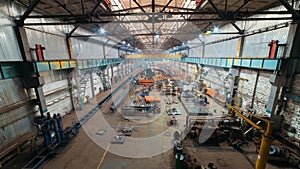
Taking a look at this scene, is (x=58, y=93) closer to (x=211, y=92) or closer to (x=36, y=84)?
(x=36, y=84)

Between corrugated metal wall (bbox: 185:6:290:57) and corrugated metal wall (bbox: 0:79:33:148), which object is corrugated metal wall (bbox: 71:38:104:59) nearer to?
corrugated metal wall (bbox: 0:79:33:148)

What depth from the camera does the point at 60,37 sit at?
10.0 m

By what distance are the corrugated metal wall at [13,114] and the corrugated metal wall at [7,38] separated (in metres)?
1.21

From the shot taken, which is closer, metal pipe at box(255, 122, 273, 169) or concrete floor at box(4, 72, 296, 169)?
metal pipe at box(255, 122, 273, 169)

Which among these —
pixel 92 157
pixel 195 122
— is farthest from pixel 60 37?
pixel 195 122

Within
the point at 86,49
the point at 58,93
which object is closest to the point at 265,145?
the point at 58,93

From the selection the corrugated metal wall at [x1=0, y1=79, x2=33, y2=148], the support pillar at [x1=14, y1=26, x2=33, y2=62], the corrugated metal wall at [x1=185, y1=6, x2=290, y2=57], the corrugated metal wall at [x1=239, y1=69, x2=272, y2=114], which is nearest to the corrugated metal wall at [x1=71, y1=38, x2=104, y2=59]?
the support pillar at [x1=14, y1=26, x2=33, y2=62]

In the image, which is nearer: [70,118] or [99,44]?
[70,118]

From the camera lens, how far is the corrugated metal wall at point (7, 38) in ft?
19.5

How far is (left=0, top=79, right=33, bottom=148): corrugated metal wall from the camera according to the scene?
6.05m

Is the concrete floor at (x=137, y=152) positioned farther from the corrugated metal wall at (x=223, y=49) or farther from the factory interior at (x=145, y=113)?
the corrugated metal wall at (x=223, y=49)

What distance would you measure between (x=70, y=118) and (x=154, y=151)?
7476mm

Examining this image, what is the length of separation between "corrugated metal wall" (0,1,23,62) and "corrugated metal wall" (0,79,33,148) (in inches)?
47.5

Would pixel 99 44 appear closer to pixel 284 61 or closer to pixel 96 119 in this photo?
pixel 96 119
